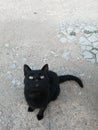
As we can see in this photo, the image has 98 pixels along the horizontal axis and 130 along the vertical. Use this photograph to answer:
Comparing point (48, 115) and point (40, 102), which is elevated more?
point (40, 102)

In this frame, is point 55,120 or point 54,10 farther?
point 54,10

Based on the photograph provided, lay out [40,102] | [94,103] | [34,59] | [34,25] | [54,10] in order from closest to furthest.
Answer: [40,102]
[94,103]
[34,59]
[34,25]
[54,10]

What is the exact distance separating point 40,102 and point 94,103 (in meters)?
0.67

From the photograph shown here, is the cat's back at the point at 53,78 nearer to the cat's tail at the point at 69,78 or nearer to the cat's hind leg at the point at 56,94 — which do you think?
the cat's hind leg at the point at 56,94

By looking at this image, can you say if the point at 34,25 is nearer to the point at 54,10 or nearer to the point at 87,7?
the point at 54,10

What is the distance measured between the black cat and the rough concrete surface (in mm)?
110

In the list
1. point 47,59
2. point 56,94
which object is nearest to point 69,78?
point 56,94

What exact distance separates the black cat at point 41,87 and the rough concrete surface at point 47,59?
0.11 metres

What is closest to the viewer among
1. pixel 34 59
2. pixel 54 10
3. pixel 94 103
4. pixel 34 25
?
pixel 94 103

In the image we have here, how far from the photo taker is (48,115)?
348cm

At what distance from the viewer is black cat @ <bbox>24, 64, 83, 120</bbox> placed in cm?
309

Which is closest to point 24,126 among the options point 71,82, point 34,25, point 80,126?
point 80,126

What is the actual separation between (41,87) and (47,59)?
111 centimetres

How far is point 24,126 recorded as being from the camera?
3.37 m
